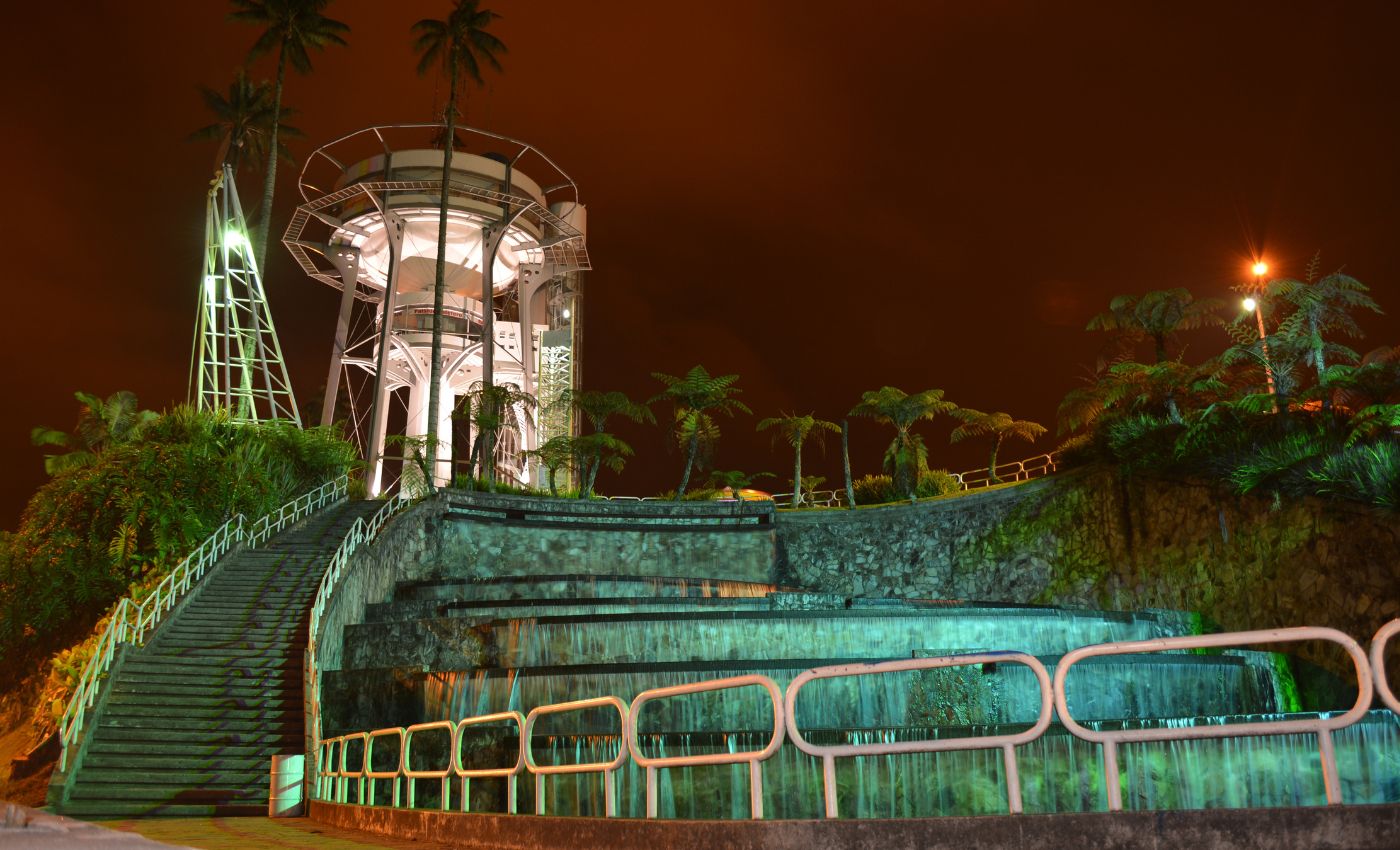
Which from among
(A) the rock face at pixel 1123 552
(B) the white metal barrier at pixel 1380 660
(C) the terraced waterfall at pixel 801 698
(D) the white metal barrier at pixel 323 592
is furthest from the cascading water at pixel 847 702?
(B) the white metal barrier at pixel 1380 660

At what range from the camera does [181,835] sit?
400 inches

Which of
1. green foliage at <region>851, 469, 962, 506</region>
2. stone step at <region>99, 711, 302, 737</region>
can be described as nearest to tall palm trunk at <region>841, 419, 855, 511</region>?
green foliage at <region>851, 469, 962, 506</region>

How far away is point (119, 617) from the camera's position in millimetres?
19062

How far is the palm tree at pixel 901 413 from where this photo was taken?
35.7m

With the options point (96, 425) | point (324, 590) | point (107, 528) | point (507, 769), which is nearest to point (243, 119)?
point (96, 425)

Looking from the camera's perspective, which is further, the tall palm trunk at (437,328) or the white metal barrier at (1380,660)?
the tall palm trunk at (437,328)

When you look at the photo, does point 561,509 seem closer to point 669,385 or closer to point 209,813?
point 669,385

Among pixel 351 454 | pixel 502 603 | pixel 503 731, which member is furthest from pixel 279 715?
pixel 351 454

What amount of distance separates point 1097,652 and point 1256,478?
1878 cm

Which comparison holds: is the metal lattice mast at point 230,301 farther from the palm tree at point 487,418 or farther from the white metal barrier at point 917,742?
the white metal barrier at point 917,742

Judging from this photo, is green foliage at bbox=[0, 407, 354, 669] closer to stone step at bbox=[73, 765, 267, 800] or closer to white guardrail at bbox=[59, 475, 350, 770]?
white guardrail at bbox=[59, 475, 350, 770]

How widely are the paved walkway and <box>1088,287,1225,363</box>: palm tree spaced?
27.2 metres

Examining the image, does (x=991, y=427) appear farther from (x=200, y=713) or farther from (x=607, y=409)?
(x=200, y=713)

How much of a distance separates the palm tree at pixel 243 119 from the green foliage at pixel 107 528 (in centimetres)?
2664
